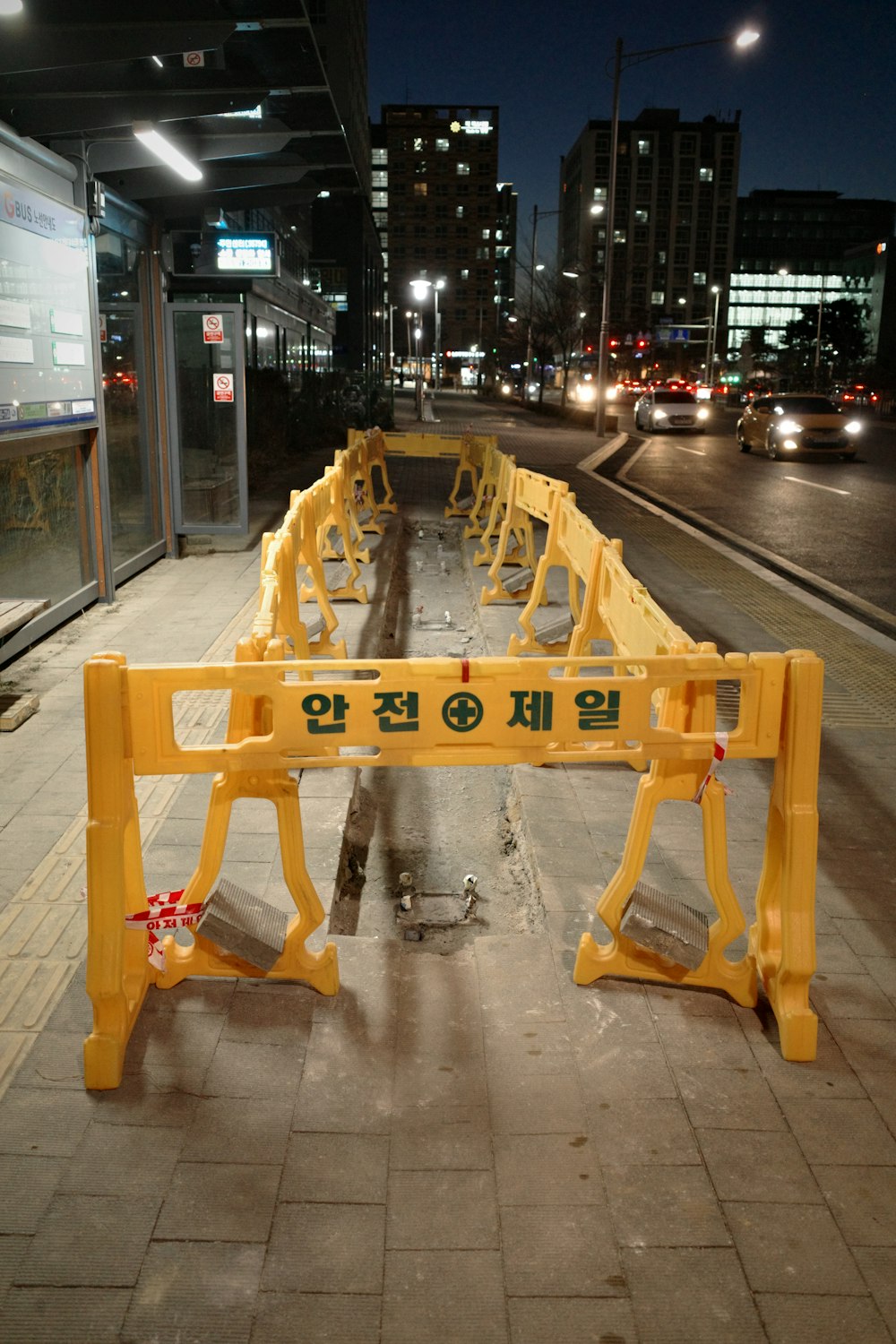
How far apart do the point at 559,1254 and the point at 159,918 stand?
5.18 ft

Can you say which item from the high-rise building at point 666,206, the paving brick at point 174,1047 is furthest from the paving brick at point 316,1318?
the high-rise building at point 666,206

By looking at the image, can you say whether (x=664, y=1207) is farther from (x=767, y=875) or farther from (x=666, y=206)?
(x=666, y=206)

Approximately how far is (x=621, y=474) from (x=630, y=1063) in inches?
821

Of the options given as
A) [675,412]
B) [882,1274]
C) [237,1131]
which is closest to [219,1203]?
[237,1131]

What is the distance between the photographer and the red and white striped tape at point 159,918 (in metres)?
3.44

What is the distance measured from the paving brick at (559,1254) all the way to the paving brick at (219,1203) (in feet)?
1.95

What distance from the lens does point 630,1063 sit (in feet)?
10.8

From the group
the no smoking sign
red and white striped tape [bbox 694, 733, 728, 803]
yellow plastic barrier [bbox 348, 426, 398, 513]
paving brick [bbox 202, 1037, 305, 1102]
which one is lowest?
paving brick [bbox 202, 1037, 305, 1102]

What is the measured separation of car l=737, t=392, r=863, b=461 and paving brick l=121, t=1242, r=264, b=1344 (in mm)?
26116

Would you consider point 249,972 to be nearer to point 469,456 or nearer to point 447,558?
point 447,558

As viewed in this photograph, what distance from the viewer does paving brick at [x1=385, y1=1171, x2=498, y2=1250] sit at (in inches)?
103

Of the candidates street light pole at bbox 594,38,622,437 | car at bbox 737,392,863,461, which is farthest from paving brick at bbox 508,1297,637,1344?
street light pole at bbox 594,38,622,437

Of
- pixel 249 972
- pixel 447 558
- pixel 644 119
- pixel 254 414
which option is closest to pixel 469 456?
pixel 447 558

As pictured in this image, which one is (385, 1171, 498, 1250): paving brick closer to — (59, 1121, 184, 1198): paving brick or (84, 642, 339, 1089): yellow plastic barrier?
(59, 1121, 184, 1198): paving brick
